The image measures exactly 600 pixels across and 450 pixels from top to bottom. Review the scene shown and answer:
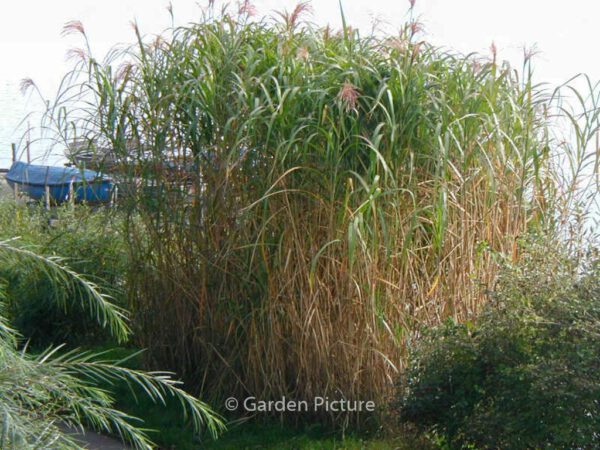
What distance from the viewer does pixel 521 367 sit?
14.4ft

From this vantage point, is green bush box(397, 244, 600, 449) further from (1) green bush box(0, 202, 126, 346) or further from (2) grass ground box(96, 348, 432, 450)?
(1) green bush box(0, 202, 126, 346)

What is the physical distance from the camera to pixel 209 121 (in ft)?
18.3

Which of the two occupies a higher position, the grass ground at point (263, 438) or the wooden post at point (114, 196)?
the wooden post at point (114, 196)

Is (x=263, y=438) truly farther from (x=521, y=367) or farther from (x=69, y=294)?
(x=69, y=294)

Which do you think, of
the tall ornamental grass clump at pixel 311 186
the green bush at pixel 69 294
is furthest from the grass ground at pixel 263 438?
the green bush at pixel 69 294

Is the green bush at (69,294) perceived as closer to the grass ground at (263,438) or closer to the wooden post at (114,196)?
the wooden post at (114,196)

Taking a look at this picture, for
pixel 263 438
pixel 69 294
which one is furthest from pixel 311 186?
pixel 69 294

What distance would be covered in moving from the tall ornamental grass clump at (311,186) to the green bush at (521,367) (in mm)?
417

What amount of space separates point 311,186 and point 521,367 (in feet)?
5.60

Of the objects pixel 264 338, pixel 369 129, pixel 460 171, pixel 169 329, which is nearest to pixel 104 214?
pixel 169 329

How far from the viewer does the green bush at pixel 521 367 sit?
4.25 m

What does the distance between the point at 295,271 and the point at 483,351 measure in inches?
49.2

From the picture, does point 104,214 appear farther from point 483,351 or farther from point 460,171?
point 483,351

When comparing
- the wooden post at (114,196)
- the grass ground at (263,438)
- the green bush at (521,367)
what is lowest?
the grass ground at (263,438)
